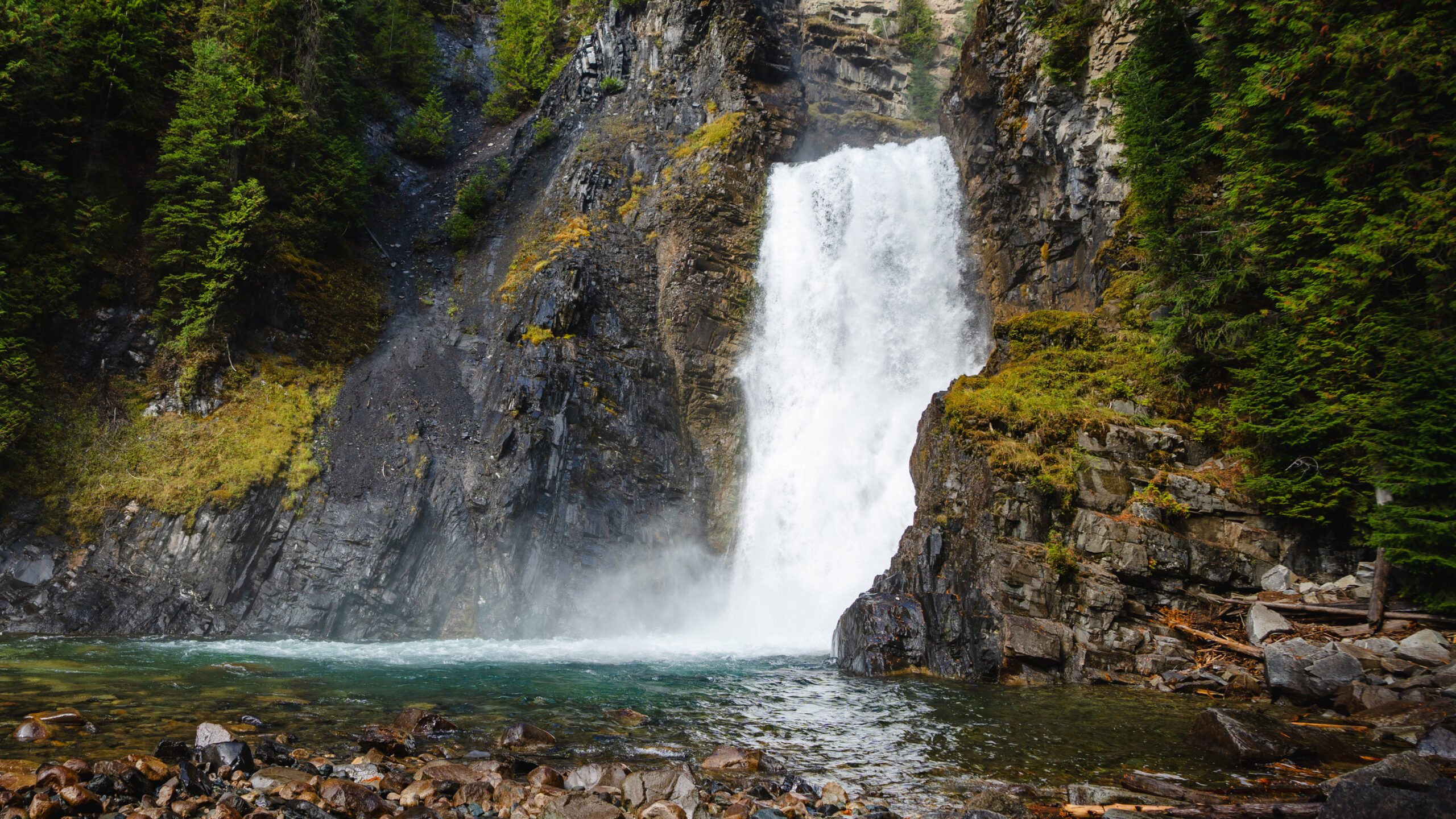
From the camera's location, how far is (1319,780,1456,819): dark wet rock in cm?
392

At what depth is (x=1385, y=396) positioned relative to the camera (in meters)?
9.92

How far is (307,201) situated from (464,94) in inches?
767

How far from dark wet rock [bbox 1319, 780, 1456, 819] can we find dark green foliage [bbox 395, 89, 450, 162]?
38.6 meters

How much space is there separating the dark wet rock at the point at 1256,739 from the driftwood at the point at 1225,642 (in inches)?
128

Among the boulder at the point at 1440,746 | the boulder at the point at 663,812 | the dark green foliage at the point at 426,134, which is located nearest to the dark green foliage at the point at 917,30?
the dark green foliage at the point at 426,134

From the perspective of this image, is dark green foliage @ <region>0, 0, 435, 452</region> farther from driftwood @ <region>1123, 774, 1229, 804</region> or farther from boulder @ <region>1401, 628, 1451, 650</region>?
boulder @ <region>1401, 628, 1451, 650</region>

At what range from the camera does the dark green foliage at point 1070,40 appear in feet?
60.2

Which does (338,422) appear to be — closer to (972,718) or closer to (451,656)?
(451,656)

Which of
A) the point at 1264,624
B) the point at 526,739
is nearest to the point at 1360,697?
the point at 1264,624

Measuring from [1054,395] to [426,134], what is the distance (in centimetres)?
3319

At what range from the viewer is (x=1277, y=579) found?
35.0ft

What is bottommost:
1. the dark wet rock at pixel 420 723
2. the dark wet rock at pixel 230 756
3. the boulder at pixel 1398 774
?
the dark wet rock at pixel 420 723

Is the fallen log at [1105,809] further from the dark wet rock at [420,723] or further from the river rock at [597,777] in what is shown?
the dark wet rock at [420,723]

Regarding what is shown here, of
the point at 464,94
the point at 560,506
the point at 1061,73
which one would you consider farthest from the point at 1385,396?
the point at 464,94
